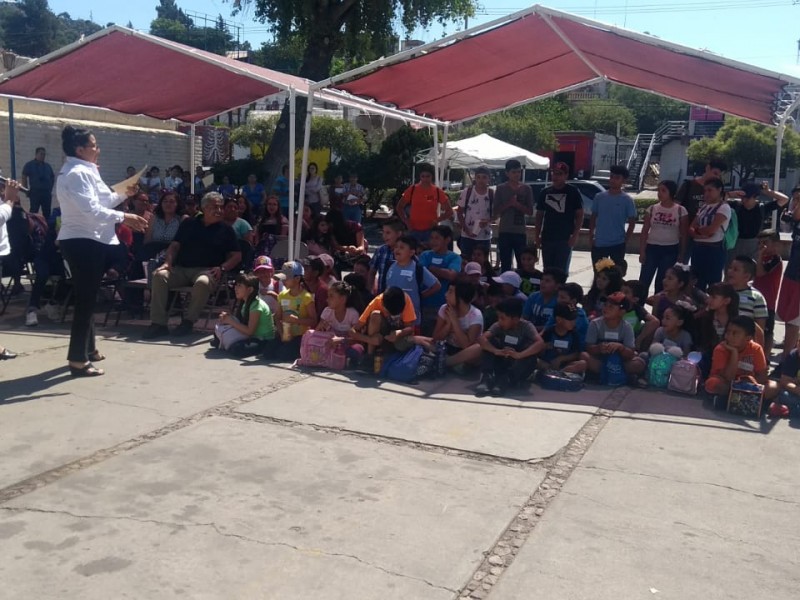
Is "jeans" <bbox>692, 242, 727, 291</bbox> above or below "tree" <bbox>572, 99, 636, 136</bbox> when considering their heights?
below

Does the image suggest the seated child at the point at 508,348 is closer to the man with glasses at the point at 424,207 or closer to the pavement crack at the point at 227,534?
the pavement crack at the point at 227,534

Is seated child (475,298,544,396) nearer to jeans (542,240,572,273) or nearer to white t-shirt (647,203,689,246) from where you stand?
white t-shirt (647,203,689,246)

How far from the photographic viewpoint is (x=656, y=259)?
8.56 m

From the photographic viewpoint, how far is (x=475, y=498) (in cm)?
442

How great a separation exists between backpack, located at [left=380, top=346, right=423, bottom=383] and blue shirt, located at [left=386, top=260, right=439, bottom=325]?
582 mm

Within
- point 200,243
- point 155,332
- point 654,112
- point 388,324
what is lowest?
point 155,332

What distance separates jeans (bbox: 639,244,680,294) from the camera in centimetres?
850

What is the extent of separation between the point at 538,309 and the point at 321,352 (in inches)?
78.8

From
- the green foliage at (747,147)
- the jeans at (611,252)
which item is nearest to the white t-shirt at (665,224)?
the jeans at (611,252)

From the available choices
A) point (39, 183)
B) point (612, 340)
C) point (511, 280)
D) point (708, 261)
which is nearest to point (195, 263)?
point (511, 280)

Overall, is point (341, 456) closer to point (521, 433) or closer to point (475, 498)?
point (475, 498)

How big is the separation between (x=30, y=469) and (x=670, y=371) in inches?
192

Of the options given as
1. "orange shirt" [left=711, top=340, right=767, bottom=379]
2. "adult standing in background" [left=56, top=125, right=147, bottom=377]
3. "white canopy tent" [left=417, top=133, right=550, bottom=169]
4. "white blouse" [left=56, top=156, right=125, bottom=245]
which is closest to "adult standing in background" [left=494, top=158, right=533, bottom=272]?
"orange shirt" [left=711, top=340, right=767, bottom=379]

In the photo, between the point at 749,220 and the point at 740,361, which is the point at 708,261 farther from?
the point at 740,361
